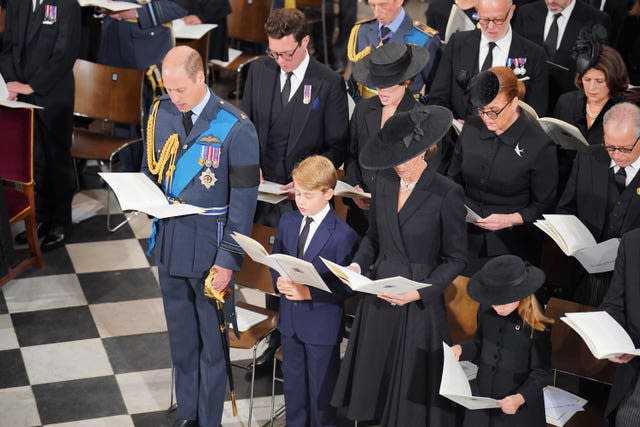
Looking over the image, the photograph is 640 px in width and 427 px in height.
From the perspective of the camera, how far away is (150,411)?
5.55m

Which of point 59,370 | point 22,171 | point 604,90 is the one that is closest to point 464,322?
point 604,90

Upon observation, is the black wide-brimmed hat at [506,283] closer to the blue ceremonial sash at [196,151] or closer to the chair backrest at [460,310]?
the chair backrest at [460,310]

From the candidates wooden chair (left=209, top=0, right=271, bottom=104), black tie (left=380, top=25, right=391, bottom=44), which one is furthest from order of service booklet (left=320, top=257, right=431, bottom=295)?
wooden chair (left=209, top=0, right=271, bottom=104)

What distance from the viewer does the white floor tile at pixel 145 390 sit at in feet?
A: 18.4

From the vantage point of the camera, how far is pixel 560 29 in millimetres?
6258

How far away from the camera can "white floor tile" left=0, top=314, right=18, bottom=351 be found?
20.1ft

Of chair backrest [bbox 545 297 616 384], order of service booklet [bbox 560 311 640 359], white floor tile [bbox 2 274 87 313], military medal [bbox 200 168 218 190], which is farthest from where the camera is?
white floor tile [bbox 2 274 87 313]

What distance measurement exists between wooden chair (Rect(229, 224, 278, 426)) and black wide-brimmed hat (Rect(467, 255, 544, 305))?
1.48 m

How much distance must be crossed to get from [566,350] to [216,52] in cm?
520

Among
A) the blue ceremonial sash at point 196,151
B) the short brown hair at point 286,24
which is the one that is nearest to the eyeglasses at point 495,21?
the short brown hair at point 286,24

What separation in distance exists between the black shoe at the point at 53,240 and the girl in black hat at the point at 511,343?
3.77 meters

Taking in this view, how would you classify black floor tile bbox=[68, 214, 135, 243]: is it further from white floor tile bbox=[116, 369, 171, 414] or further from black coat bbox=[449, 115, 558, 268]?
black coat bbox=[449, 115, 558, 268]

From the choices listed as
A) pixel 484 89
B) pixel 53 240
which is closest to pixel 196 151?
pixel 484 89

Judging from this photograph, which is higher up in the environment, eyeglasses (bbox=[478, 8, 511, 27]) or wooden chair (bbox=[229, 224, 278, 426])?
eyeglasses (bbox=[478, 8, 511, 27])
